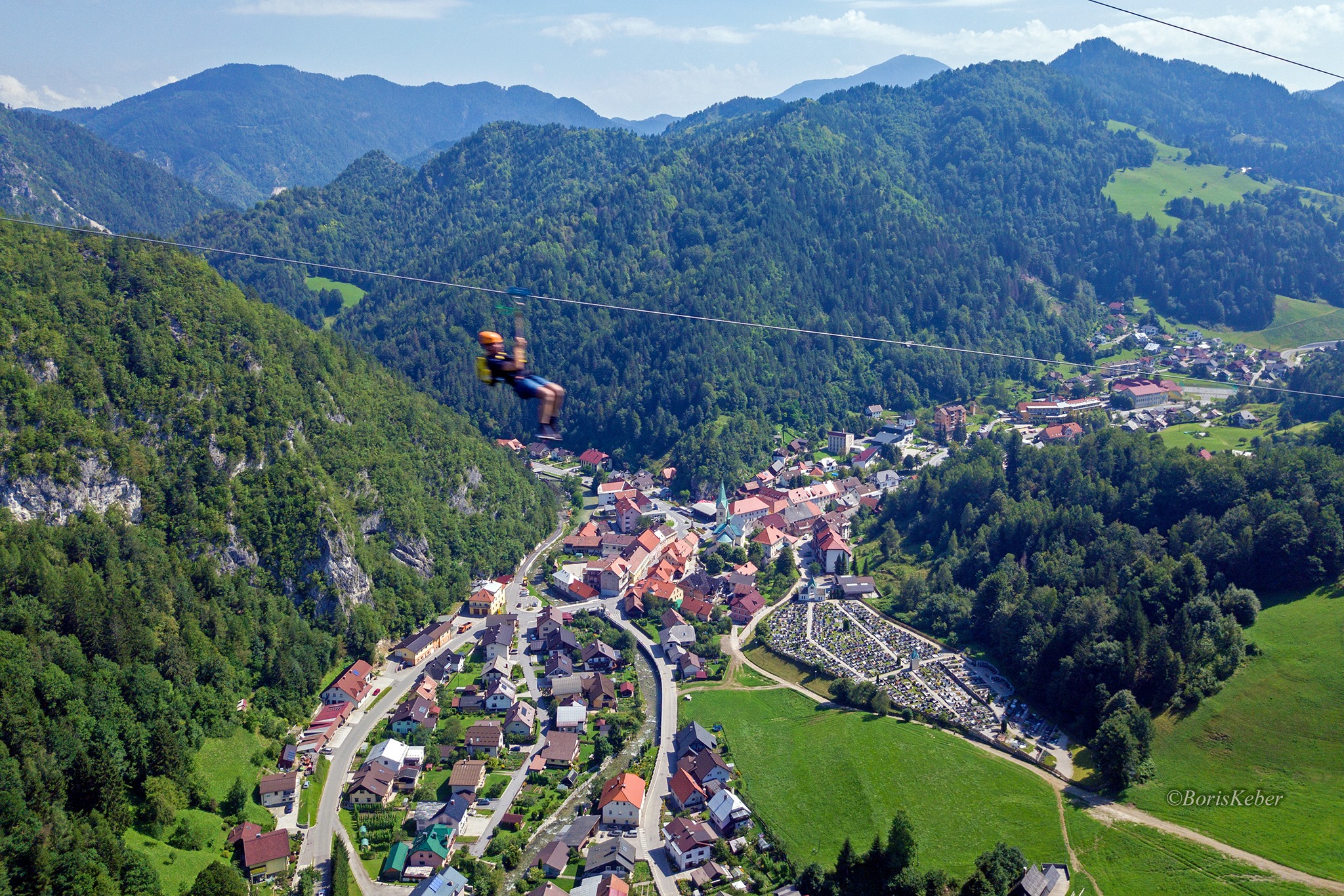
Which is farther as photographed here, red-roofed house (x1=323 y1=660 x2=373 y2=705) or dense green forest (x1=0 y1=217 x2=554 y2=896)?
red-roofed house (x1=323 y1=660 x2=373 y2=705)

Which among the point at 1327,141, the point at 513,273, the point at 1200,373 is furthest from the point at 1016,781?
the point at 1327,141

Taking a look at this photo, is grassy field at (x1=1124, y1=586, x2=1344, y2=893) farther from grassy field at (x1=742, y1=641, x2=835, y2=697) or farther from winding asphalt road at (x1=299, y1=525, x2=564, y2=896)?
winding asphalt road at (x1=299, y1=525, x2=564, y2=896)

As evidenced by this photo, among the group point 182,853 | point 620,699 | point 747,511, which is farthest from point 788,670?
point 182,853

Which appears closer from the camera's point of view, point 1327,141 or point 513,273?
point 513,273

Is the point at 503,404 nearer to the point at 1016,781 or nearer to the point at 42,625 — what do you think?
the point at 42,625

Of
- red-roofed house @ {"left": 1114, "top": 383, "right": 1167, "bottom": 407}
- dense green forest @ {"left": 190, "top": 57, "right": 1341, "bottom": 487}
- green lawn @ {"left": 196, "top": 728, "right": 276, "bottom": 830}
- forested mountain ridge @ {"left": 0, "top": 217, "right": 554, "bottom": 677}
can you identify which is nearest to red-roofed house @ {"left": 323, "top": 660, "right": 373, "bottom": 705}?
forested mountain ridge @ {"left": 0, "top": 217, "right": 554, "bottom": 677}

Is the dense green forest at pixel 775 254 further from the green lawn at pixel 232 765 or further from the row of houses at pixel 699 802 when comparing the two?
the green lawn at pixel 232 765
